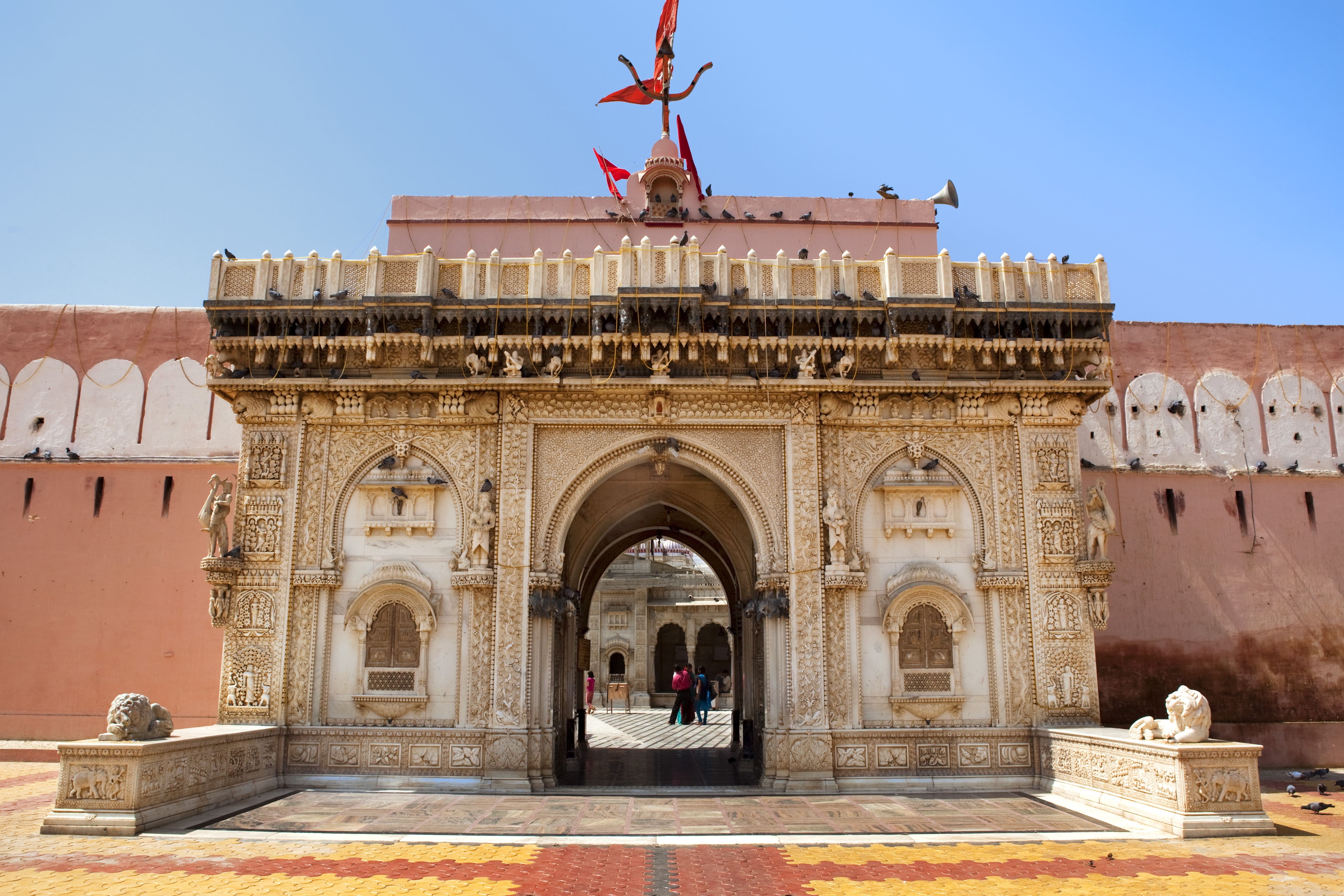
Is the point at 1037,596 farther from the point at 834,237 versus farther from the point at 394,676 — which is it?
the point at 394,676

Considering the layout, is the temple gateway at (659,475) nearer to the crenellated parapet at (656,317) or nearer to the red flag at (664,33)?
the crenellated parapet at (656,317)

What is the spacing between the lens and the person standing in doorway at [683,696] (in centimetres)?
2088

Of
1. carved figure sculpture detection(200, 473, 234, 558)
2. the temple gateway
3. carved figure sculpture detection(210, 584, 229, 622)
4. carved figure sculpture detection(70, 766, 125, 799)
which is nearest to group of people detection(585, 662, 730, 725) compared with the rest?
the temple gateway

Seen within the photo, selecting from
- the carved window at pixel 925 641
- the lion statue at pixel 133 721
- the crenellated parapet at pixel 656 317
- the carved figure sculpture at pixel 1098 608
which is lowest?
the lion statue at pixel 133 721

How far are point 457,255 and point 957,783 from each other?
30.9 ft

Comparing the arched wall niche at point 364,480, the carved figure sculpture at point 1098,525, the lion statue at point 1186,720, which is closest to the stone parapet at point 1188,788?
the lion statue at point 1186,720

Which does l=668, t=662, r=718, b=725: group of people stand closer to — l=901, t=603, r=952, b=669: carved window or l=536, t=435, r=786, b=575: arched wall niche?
l=536, t=435, r=786, b=575: arched wall niche

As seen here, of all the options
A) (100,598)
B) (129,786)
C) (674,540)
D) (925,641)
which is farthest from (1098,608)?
(100,598)

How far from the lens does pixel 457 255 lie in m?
13.1

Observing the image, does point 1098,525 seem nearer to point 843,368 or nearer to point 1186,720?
point 1186,720

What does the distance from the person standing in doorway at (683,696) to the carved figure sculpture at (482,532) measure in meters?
10.8

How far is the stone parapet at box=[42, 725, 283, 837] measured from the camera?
7.85 meters

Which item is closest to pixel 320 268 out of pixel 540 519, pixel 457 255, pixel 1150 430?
pixel 457 255

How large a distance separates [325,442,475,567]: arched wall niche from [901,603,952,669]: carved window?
5.45m
